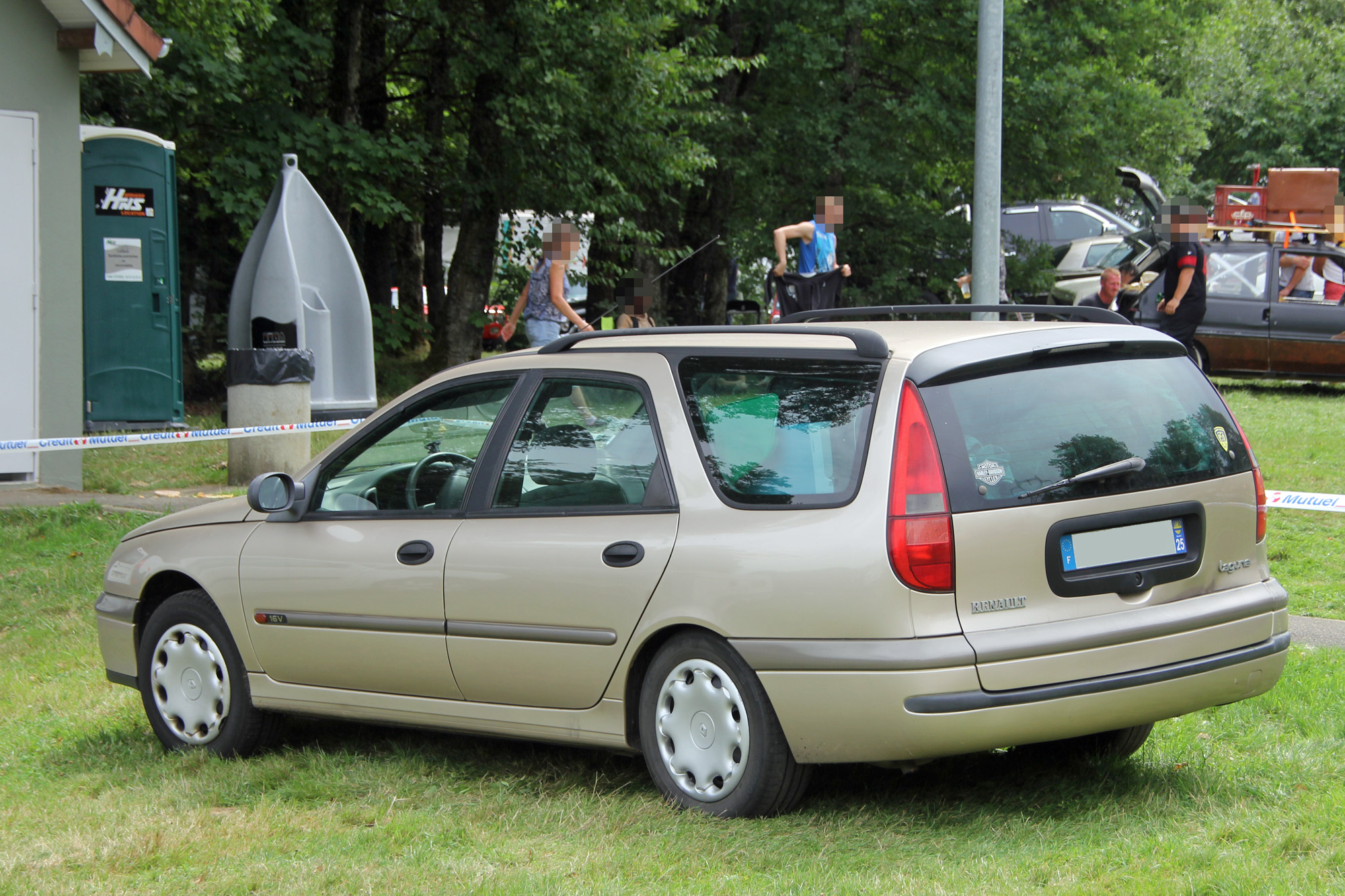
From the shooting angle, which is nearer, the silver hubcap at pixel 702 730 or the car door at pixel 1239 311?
the silver hubcap at pixel 702 730

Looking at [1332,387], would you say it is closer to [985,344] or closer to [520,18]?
[520,18]

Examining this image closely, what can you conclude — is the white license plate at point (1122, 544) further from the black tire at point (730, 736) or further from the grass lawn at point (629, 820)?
the black tire at point (730, 736)

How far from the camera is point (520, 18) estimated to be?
669 inches

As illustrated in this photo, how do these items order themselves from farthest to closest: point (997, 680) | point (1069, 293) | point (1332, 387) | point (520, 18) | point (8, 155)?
point (1069, 293) < point (1332, 387) < point (520, 18) < point (8, 155) < point (997, 680)

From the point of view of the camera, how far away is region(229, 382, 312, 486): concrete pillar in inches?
463

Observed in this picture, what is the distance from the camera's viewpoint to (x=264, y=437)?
11734mm

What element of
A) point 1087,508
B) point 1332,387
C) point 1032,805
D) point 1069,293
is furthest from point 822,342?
point 1069,293

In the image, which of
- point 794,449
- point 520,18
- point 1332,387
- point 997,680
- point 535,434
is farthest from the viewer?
point 1332,387

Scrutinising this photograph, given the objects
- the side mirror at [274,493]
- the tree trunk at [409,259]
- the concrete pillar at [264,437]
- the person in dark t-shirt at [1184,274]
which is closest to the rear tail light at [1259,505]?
the side mirror at [274,493]

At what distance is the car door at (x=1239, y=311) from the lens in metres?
18.1

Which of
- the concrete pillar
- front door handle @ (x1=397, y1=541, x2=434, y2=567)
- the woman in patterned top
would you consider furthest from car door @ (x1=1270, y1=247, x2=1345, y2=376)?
front door handle @ (x1=397, y1=541, x2=434, y2=567)

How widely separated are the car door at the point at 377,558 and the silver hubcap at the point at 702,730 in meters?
0.89

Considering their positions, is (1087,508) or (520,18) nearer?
(1087,508)

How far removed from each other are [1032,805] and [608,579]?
1466 mm
